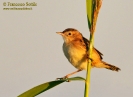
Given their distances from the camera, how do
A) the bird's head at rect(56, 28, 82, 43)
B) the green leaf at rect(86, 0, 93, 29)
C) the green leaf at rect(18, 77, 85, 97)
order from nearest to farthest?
the green leaf at rect(18, 77, 85, 97), the green leaf at rect(86, 0, 93, 29), the bird's head at rect(56, 28, 82, 43)

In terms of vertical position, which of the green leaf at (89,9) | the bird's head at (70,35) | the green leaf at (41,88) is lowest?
the green leaf at (41,88)

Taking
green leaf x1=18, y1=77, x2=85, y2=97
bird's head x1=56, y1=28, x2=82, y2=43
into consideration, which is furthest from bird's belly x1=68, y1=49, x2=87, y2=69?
green leaf x1=18, y1=77, x2=85, y2=97

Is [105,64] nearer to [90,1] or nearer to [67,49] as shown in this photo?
[67,49]

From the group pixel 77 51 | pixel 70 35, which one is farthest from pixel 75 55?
pixel 70 35

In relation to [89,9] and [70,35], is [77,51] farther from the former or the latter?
[89,9]

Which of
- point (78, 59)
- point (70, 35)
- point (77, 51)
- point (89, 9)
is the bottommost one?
point (78, 59)

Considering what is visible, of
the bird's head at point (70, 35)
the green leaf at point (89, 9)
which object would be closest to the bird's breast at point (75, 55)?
the bird's head at point (70, 35)

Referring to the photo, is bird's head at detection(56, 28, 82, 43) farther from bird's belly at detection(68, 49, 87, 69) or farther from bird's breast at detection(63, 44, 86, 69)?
bird's belly at detection(68, 49, 87, 69)

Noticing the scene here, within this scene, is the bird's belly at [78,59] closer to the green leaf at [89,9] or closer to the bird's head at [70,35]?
the bird's head at [70,35]
